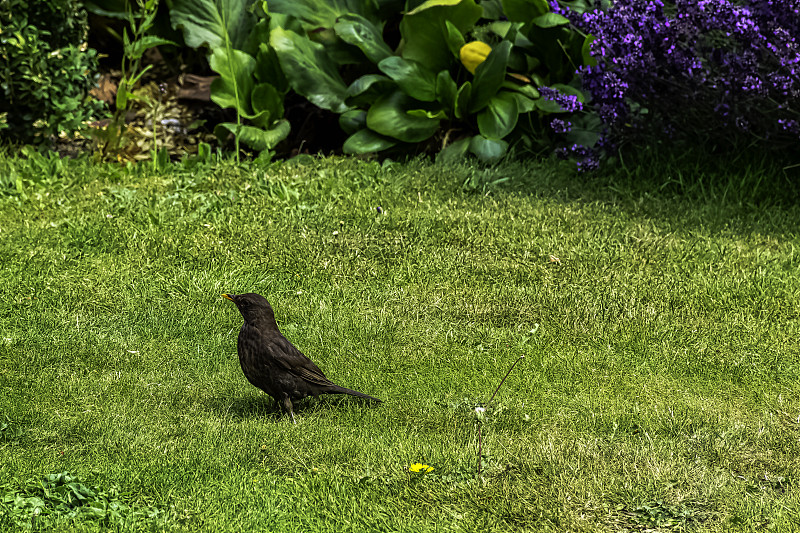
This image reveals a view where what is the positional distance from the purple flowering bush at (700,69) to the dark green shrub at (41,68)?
3.80 meters

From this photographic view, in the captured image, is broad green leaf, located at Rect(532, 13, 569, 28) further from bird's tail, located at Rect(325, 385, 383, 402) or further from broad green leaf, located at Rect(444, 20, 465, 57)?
bird's tail, located at Rect(325, 385, 383, 402)

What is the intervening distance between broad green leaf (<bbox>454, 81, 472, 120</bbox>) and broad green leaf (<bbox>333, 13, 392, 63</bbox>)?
2.24 feet

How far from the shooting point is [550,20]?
6.54m

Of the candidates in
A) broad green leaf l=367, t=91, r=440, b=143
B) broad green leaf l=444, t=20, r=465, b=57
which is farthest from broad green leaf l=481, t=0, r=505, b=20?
broad green leaf l=367, t=91, r=440, b=143

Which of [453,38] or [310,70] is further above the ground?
[453,38]

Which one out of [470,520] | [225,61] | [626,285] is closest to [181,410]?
[470,520]

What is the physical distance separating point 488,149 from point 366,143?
3.01 ft

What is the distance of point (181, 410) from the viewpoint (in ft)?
12.6

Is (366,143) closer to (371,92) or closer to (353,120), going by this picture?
(353,120)

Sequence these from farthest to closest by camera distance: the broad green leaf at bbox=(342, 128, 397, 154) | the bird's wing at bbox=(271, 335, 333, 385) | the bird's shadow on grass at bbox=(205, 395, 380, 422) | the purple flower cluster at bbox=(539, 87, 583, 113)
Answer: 1. the broad green leaf at bbox=(342, 128, 397, 154)
2. the purple flower cluster at bbox=(539, 87, 583, 113)
3. the bird's shadow on grass at bbox=(205, 395, 380, 422)
4. the bird's wing at bbox=(271, 335, 333, 385)

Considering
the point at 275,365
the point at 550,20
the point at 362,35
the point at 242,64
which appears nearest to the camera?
the point at 275,365

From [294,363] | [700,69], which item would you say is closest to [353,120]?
[700,69]

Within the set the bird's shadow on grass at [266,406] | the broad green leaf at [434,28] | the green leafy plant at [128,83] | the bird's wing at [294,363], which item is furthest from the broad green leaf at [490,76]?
the bird's wing at [294,363]

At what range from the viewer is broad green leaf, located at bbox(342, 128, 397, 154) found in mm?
6836
